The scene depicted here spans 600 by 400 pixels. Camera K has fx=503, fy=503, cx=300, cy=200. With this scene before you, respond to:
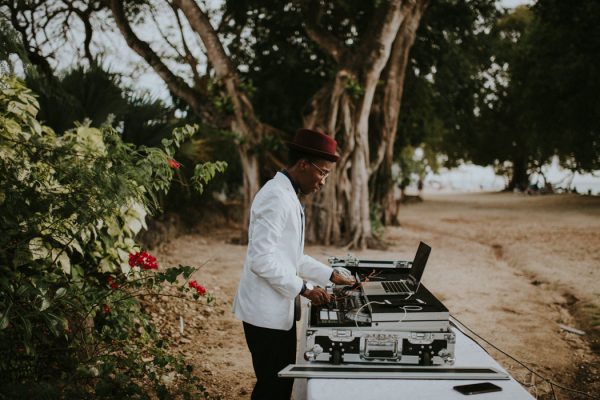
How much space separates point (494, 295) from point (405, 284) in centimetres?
463

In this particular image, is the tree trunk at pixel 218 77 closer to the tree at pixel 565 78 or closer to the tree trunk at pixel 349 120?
the tree trunk at pixel 349 120

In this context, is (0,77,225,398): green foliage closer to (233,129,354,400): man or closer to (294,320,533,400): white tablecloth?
(233,129,354,400): man

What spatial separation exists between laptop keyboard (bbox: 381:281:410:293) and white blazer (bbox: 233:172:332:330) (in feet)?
1.82

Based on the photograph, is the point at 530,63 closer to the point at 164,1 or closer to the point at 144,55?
the point at 164,1

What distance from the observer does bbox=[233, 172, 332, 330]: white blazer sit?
252 cm

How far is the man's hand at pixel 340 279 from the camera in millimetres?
2971

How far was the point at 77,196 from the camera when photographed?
9.40ft

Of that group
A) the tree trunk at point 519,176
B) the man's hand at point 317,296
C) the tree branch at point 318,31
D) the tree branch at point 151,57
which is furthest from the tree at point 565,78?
the tree trunk at point 519,176

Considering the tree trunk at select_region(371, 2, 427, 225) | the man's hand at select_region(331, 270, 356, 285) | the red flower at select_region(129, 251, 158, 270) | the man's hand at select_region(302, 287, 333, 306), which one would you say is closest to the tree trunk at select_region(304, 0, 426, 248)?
the tree trunk at select_region(371, 2, 427, 225)

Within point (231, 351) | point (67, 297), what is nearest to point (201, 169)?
point (67, 297)

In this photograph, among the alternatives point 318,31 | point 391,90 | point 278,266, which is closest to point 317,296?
point 278,266

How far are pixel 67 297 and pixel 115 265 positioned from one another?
4.40ft

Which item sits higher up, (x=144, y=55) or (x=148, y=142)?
(x=144, y=55)

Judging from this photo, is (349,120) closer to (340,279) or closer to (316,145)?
(340,279)
